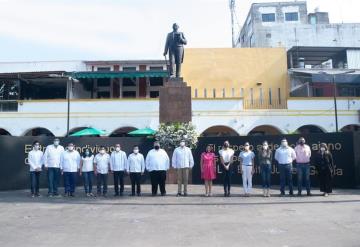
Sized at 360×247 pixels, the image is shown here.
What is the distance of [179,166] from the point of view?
1280cm

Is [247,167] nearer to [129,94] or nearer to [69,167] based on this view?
[69,167]

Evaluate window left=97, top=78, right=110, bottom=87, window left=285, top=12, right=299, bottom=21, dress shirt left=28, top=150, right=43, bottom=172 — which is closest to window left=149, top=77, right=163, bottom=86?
window left=97, top=78, right=110, bottom=87

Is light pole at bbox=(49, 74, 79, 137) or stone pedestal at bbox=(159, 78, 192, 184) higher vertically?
light pole at bbox=(49, 74, 79, 137)

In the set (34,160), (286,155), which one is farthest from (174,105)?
(34,160)

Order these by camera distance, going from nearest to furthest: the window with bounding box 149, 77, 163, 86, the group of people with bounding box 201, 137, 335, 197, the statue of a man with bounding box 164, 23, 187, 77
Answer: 1. the group of people with bounding box 201, 137, 335, 197
2. the statue of a man with bounding box 164, 23, 187, 77
3. the window with bounding box 149, 77, 163, 86

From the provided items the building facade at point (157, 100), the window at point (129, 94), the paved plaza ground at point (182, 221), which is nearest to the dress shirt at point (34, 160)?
the paved plaza ground at point (182, 221)

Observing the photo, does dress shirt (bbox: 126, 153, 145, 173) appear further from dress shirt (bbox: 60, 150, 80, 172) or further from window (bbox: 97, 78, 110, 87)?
window (bbox: 97, 78, 110, 87)

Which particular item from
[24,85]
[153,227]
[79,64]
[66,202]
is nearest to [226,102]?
[79,64]

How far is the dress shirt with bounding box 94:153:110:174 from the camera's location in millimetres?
13195

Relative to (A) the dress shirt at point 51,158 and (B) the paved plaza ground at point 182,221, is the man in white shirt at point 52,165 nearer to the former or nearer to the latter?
(A) the dress shirt at point 51,158

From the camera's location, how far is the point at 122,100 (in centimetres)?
2745

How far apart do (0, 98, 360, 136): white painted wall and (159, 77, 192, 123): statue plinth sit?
39.1ft

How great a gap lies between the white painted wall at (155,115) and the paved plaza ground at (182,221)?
14.9m

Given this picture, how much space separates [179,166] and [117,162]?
1.94m
